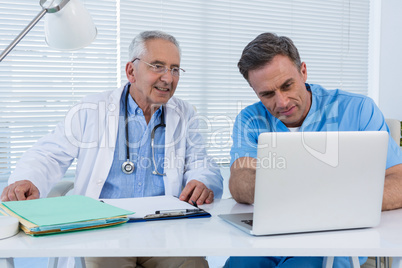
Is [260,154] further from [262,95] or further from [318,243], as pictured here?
[262,95]

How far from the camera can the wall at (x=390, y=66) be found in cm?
360

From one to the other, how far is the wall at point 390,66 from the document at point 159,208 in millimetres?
2983

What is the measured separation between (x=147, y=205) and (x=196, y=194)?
19cm

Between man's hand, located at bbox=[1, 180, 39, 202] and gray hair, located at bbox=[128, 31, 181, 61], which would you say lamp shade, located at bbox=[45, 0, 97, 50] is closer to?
man's hand, located at bbox=[1, 180, 39, 202]

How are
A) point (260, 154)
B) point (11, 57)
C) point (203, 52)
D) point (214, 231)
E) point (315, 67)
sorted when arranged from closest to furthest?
point (260, 154) → point (214, 231) → point (11, 57) → point (203, 52) → point (315, 67)

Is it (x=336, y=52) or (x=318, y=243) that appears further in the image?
(x=336, y=52)

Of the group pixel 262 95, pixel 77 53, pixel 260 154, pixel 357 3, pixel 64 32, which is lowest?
pixel 260 154

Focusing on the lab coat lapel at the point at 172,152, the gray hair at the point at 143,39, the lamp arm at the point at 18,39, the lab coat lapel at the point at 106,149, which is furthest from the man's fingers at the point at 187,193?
the gray hair at the point at 143,39

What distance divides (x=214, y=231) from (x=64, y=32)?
0.79m

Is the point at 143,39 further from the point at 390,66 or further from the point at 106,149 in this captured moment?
the point at 390,66

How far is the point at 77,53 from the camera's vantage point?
2869 mm

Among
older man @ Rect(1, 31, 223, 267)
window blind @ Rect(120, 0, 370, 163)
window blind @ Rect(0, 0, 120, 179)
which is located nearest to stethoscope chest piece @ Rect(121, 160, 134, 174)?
older man @ Rect(1, 31, 223, 267)

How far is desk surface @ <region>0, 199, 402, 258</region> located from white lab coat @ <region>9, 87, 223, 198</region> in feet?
2.28

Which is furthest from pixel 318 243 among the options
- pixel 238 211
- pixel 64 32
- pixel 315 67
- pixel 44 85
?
pixel 315 67
